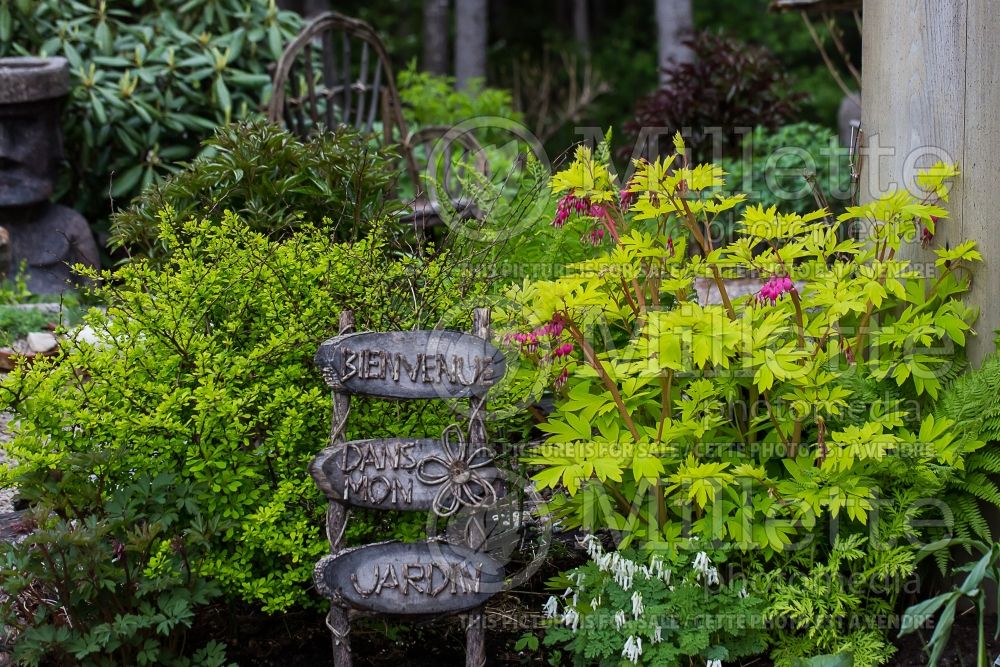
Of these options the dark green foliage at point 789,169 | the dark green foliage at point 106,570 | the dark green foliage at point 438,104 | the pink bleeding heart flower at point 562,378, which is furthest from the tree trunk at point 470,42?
the dark green foliage at point 106,570

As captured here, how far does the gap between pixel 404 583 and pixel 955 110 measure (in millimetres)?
2182

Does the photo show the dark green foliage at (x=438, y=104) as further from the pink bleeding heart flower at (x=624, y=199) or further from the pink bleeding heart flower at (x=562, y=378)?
the pink bleeding heart flower at (x=562, y=378)


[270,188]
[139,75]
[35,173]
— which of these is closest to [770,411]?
[270,188]

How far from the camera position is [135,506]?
284cm

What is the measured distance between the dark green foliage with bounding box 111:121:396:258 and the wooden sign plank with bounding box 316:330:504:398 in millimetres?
966

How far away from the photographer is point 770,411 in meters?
2.89

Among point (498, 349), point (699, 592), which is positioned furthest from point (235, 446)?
point (699, 592)

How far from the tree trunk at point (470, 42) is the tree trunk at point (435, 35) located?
347mm

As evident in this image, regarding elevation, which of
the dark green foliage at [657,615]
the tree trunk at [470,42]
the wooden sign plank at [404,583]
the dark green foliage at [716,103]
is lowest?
the dark green foliage at [657,615]

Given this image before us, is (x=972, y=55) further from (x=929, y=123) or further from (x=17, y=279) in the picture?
(x=17, y=279)

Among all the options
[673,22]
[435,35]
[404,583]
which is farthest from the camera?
[435,35]

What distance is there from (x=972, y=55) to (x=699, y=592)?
1826 mm

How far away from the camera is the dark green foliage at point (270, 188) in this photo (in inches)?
149

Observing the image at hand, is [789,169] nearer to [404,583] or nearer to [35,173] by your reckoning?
[35,173]
